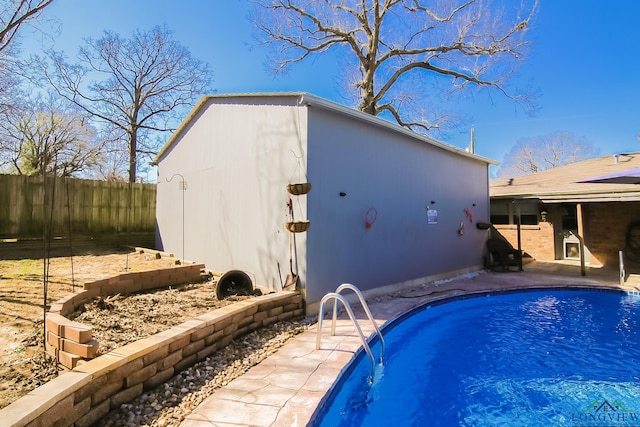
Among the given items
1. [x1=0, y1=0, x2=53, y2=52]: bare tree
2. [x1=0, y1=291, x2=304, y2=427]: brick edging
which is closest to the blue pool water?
[x1=0, y1=291, x2=304, y2=427]: brick edging

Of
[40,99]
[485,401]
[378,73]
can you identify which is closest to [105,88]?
[40,99]

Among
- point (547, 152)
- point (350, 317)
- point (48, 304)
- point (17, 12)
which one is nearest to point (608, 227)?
point (350, 317)

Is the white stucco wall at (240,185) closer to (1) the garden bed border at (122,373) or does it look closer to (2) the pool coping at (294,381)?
(2) the pool coping at (294,381)

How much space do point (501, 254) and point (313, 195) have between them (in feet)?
28.4

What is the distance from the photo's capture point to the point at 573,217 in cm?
1312

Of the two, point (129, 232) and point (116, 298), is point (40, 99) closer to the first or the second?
point (129, 232)

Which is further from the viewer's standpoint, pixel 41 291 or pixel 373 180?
pixel 373 180

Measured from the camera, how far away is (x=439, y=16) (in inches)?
602

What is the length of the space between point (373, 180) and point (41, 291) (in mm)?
6356

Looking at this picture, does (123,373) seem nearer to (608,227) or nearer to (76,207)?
(76,207)

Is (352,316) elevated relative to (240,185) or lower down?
lower down

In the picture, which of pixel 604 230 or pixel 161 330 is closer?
pixel 161 330

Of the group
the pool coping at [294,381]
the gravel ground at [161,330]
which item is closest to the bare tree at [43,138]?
the gravel ground at [161,330]

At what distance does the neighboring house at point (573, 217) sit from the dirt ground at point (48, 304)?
11078mm
